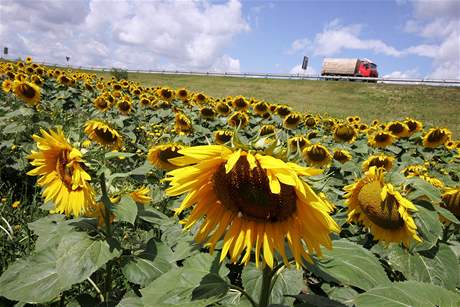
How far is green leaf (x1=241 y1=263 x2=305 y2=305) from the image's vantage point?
1.69m

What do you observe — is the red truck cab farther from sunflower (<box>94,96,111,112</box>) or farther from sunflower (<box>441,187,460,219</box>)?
sunflower (<box>441,187,460,219</box>)

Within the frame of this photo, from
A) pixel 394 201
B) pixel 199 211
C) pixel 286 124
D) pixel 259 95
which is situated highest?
pixel 199 211

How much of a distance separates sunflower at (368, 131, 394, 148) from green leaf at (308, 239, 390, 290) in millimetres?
5950

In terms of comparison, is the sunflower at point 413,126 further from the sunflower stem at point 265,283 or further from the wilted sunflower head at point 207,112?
the sunflower stem at point 265,283

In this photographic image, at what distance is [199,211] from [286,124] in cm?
595

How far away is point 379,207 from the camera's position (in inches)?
91.8

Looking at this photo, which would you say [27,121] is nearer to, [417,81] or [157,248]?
[157,248]

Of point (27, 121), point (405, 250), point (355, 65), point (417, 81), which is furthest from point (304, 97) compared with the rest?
point (405, 250)

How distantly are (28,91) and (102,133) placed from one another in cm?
280

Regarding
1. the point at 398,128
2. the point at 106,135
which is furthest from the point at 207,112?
the point at 398,128

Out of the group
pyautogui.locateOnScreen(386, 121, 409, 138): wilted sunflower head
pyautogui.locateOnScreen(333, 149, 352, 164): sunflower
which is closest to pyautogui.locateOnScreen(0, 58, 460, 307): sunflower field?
pyautogui.locateOnScreen(333, 149, 352, 164): sunflower

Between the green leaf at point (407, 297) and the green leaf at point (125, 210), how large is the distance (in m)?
1.25

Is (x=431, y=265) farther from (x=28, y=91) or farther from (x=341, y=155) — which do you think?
(x=28, y=91)

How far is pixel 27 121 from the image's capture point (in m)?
5.77
